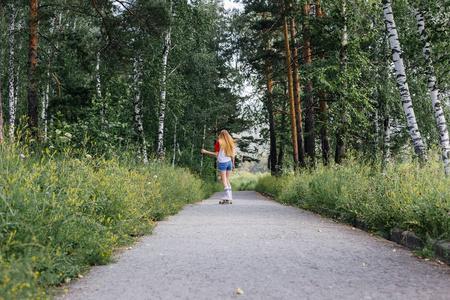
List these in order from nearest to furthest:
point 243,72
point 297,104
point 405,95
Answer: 1. point 405,95
2. point 297,104
3. point 243,72

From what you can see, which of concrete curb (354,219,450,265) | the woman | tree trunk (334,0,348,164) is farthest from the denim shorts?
concrete curb (354,219,450,265)

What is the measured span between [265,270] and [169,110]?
47.9 ft

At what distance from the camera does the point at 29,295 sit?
8.61ft

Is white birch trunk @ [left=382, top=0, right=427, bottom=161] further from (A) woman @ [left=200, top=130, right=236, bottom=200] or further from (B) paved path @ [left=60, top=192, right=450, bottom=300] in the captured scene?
(A) woman @ [left=200, top=130, right=236, bottom=200]

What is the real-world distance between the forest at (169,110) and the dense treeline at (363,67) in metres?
0.06

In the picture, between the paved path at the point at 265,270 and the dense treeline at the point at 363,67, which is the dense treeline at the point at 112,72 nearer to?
the paved path at the point at 265,270

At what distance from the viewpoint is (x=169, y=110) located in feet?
58.7

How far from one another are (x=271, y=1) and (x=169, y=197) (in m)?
16.0

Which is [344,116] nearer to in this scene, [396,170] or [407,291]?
[396,170]

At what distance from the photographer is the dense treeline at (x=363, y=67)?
1009 centimetres

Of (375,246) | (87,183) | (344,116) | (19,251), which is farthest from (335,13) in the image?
(19,251)

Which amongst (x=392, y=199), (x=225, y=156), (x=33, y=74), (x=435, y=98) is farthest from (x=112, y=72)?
(x=392, y=199)

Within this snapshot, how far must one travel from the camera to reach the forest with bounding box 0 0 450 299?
4.33m

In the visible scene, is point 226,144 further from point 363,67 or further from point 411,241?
point 411,241
